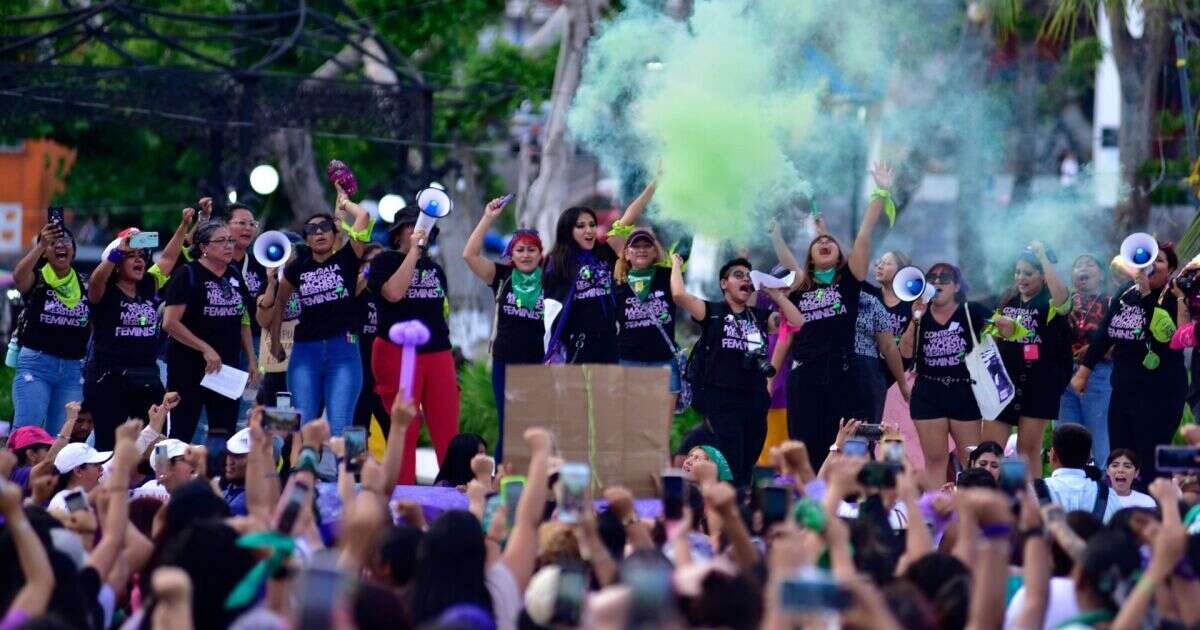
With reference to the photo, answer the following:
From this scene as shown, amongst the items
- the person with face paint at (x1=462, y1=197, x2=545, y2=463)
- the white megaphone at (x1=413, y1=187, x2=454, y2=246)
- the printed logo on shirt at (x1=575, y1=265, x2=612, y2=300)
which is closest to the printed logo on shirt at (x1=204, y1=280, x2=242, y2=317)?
the white megaphone at (x1=413, y1=187, x2=454, y2=246)

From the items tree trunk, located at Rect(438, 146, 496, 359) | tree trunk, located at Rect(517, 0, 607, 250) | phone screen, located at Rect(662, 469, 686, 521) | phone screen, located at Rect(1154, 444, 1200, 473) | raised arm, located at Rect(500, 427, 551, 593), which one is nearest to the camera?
raised arm, located at Rect(500, 427, 551, 593)

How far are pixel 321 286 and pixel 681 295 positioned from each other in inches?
77.4

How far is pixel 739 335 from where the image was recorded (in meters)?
9.65

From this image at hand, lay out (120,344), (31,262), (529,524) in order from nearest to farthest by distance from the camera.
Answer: (529,524)
(120,344)
(31,262)

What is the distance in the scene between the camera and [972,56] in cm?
2084

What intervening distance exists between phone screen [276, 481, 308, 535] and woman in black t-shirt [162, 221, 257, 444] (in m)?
4.40

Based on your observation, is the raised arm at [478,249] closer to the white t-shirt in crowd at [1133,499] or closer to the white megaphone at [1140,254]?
the white t-shirt in crowd at [1133,499]

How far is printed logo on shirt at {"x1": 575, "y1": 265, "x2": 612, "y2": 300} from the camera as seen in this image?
967 cm

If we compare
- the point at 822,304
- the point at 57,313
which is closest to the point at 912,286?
the point at 822,304

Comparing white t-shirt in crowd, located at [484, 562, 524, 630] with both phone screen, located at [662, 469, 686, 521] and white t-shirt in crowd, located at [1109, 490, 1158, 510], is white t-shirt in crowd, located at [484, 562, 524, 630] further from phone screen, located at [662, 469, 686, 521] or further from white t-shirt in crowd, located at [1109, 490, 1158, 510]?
white t-shirt in crowd, located at [1109, 490, 1158, 510]

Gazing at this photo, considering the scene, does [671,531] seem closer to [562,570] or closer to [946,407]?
[562,570]

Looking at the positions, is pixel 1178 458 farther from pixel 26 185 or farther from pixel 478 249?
pixel 26 185

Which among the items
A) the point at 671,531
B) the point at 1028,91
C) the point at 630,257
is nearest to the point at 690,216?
the point at 630,257

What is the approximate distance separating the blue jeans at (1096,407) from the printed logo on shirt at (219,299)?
4.72m
